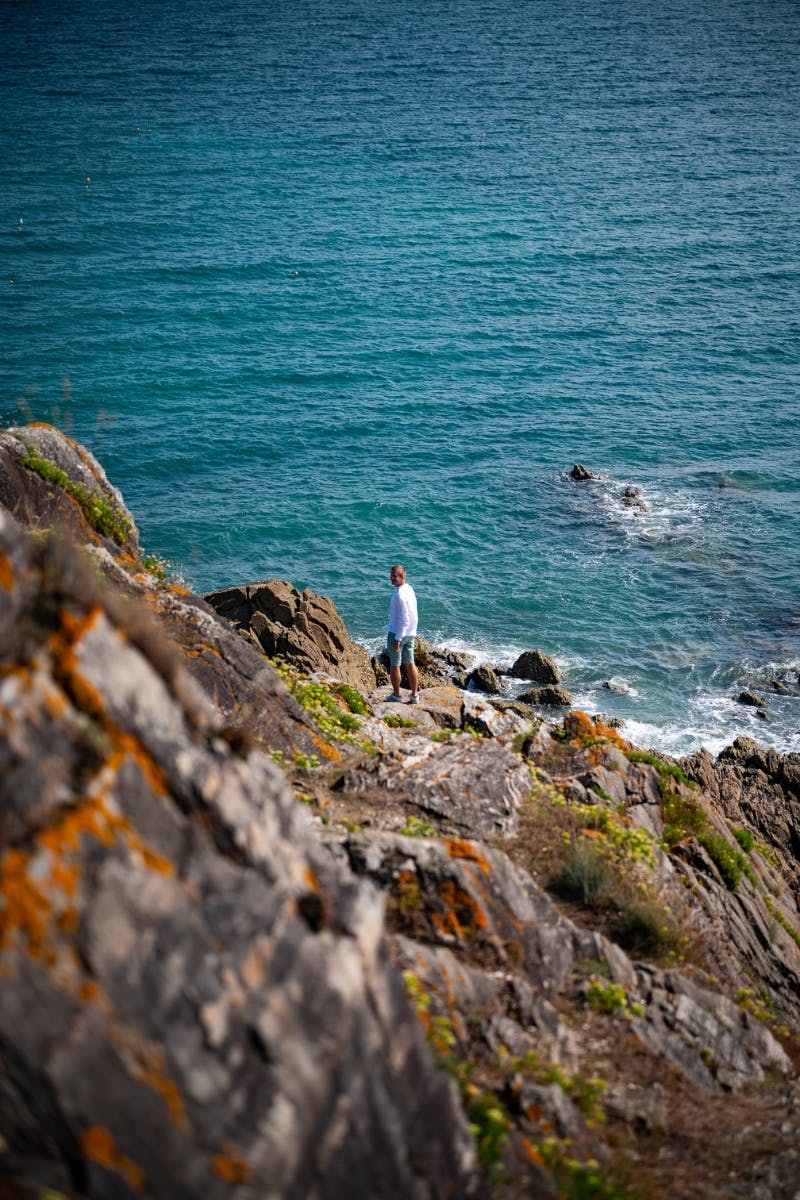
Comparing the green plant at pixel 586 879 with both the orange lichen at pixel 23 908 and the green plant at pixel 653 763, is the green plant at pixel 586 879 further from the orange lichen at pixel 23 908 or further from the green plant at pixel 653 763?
the orange lichen at pixel 23 908

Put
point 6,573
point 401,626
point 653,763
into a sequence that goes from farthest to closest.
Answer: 1. point 401,626
2. point 653,763
3. point 6,573

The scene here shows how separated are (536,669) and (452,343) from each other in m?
30.5

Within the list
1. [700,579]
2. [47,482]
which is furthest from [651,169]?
[47,482]

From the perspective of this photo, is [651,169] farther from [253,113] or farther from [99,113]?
[99,113]

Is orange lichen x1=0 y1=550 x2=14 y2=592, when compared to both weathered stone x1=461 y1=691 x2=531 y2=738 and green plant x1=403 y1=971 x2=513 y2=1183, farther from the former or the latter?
weathered stone x1=461 y1=691 x2=531 y2=738

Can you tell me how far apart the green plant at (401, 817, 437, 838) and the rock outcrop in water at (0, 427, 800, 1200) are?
7cm

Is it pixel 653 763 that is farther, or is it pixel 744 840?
pixel 744 840

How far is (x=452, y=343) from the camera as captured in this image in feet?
186

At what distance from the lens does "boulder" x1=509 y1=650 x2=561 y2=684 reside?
31.9 m

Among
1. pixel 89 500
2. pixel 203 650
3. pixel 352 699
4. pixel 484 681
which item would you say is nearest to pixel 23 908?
pixel 203 650

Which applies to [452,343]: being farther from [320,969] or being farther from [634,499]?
[320,969]

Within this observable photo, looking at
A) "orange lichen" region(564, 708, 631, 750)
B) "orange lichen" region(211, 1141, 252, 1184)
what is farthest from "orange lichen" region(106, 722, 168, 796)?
"orange lichen" region(564, 708, 631, 750)

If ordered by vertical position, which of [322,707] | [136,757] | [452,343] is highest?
[136,757]

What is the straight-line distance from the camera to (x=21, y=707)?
4.76 meters
